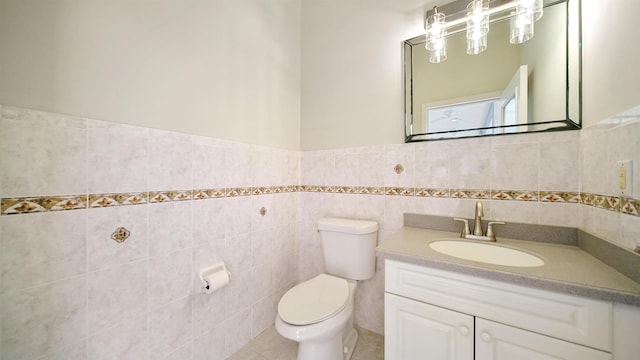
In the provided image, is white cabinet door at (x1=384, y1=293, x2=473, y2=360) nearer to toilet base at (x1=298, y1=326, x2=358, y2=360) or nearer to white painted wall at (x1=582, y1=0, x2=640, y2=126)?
toilet base at (x1=298, y1=326, x2=358, y2=360)

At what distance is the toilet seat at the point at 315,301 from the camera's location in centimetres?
112

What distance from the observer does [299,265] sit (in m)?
1.93

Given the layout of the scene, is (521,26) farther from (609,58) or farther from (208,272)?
(208,272)

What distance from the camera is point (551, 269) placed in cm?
80

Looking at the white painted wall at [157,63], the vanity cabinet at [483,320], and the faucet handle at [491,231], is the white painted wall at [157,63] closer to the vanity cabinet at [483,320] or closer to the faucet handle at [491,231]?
the vanity cabinet at [483,320]

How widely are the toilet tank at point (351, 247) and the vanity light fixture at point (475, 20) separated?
1.17 m

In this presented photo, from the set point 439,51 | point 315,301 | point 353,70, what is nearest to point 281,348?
point 315,301

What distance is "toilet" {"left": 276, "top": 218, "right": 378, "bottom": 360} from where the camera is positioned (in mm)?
1097

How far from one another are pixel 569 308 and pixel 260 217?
1.50m

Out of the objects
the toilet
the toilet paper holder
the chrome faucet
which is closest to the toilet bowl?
the toilet

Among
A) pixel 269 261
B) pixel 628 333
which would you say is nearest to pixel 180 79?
pixel 269 261

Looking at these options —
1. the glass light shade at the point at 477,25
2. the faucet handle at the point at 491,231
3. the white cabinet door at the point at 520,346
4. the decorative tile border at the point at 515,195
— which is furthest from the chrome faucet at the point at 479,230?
the glass light shade at the point at 477,25

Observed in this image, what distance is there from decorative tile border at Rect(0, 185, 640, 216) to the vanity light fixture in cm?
81

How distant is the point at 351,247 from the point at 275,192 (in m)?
0.68
